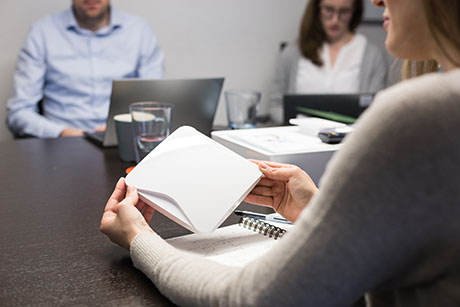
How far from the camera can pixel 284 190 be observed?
2.70 ft

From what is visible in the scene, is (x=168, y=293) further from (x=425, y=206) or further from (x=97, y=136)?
(x=97, y=136)

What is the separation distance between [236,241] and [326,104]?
981mm

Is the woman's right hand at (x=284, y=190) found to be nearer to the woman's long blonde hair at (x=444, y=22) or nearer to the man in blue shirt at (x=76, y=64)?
the woman's long blonde hair at (x=444, y=22)

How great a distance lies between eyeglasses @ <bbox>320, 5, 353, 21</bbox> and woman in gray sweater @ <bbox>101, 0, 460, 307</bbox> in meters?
2.36

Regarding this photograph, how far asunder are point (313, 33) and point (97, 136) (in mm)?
1742

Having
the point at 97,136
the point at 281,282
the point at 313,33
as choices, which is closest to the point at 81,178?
the point at 97,136

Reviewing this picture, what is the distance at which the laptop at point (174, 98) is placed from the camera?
136 centimetres

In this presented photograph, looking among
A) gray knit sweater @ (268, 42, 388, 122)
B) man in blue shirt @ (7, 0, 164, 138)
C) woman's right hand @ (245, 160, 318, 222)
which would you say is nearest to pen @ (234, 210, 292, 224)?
woman's right hand @ (245, 160, 318, 222)

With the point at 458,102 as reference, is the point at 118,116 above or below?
below

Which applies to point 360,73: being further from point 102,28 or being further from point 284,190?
point 284,190

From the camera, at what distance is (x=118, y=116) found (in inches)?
51.6

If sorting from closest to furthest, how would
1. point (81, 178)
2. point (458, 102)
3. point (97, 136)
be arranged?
point (458, 102) < point (81, 178) < point (97, 136)

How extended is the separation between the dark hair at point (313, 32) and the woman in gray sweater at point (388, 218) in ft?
7.68

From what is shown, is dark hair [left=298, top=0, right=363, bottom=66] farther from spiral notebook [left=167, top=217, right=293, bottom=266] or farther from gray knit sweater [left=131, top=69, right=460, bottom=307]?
gray knit sweater [left=131, top=69, right=460, bottom=307]
